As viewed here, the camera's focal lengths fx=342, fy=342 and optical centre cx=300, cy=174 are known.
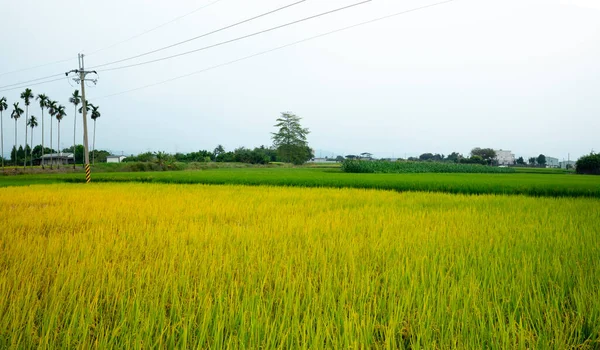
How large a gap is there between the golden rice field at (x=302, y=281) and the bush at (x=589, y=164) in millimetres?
42436

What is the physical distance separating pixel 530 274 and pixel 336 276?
159 cm

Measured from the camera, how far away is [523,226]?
4.98 m

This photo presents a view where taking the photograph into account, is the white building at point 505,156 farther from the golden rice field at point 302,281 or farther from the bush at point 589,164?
the golden rice field at point 302,281

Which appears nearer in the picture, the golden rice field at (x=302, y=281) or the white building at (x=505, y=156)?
the golden rice field at (x=302, y=281)

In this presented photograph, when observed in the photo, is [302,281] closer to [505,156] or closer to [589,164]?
[589,164]

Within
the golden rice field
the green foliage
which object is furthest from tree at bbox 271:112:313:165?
the golden rice field

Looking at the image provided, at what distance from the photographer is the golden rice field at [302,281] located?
68.6 inches

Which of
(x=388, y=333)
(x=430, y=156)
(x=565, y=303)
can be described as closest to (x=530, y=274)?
(x=565, y=303)

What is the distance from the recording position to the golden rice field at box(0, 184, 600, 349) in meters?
1.74

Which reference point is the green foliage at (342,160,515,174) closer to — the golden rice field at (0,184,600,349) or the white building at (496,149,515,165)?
the golden rice field at (0,184,600,349)

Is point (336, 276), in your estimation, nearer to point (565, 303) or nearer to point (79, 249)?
point (565, 303)

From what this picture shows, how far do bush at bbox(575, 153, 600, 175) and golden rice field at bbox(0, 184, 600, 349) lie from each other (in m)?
42.4

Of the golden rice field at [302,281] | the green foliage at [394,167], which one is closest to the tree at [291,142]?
the green foliage at [394,167]

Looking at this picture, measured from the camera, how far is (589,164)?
128 ft
